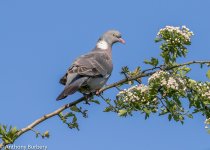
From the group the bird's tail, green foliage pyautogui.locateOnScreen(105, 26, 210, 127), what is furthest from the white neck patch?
green foliage pyautogui.locateOnScreen(105, 26, 210, 127)

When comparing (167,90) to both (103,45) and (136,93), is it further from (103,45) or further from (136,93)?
(103,45)

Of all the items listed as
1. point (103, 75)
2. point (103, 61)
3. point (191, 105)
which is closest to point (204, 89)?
point (191, 105)

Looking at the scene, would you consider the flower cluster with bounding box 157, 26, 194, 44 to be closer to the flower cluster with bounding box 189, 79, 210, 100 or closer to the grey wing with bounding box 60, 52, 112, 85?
the flower cluster with bounding box 189, 79, 210, 100

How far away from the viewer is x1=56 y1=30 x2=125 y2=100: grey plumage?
7.28m

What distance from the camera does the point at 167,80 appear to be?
531cm

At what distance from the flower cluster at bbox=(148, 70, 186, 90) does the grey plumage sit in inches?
71.2

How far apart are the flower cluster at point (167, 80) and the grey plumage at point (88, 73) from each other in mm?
1808

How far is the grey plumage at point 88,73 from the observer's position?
7.28 metres

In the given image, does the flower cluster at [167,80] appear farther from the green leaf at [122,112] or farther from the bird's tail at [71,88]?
the bird's tail at [71,88]

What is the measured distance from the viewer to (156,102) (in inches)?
216

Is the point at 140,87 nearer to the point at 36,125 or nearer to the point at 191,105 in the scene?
the point at 191,105

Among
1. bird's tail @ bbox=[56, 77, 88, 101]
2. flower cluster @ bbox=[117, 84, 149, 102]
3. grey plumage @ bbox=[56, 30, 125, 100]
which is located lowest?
flower cluster @ bbox=[117, 84, 149, 102]

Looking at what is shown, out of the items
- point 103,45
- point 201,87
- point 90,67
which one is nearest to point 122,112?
point 201,87

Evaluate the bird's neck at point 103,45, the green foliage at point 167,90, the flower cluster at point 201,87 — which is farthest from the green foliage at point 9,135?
the bird's neck at point 103,45
